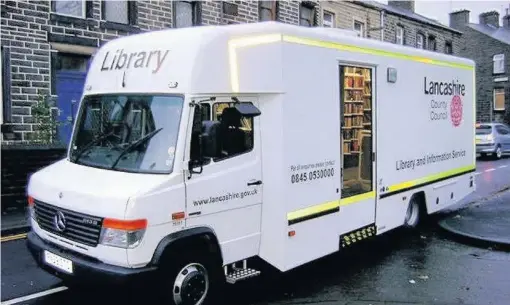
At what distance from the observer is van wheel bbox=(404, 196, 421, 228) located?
9.01 m

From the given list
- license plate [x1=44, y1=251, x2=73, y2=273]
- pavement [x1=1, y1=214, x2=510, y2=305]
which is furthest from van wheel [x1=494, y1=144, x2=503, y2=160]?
license plate [x1=44, y1=251, x2=73, y2=273]

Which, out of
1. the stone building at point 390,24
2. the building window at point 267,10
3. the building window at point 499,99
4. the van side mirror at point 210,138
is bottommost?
the van side mirror at point 210,138

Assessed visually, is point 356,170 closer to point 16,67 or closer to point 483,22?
point 16,67

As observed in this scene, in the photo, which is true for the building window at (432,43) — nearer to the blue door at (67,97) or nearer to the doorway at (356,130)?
the blue door at (67,97)

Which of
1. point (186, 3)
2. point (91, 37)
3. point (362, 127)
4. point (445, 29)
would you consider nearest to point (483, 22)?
point (445, 29)

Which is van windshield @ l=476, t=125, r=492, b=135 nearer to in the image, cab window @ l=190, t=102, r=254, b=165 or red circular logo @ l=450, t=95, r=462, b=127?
red circular logo @ l=450, t=95, r=462, b=127

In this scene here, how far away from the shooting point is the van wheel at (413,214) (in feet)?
29.6

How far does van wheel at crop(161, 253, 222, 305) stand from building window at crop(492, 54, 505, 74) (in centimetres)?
4219

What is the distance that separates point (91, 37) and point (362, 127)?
900 cm

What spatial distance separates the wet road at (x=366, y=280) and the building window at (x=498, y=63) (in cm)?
3804

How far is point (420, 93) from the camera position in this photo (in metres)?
8.88

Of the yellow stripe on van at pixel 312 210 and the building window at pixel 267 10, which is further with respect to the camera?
the building window at pixel 267 10

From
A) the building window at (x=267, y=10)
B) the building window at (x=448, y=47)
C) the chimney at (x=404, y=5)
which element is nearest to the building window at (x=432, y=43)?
the building window at (x=448, y=47)

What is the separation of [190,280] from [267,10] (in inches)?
612
